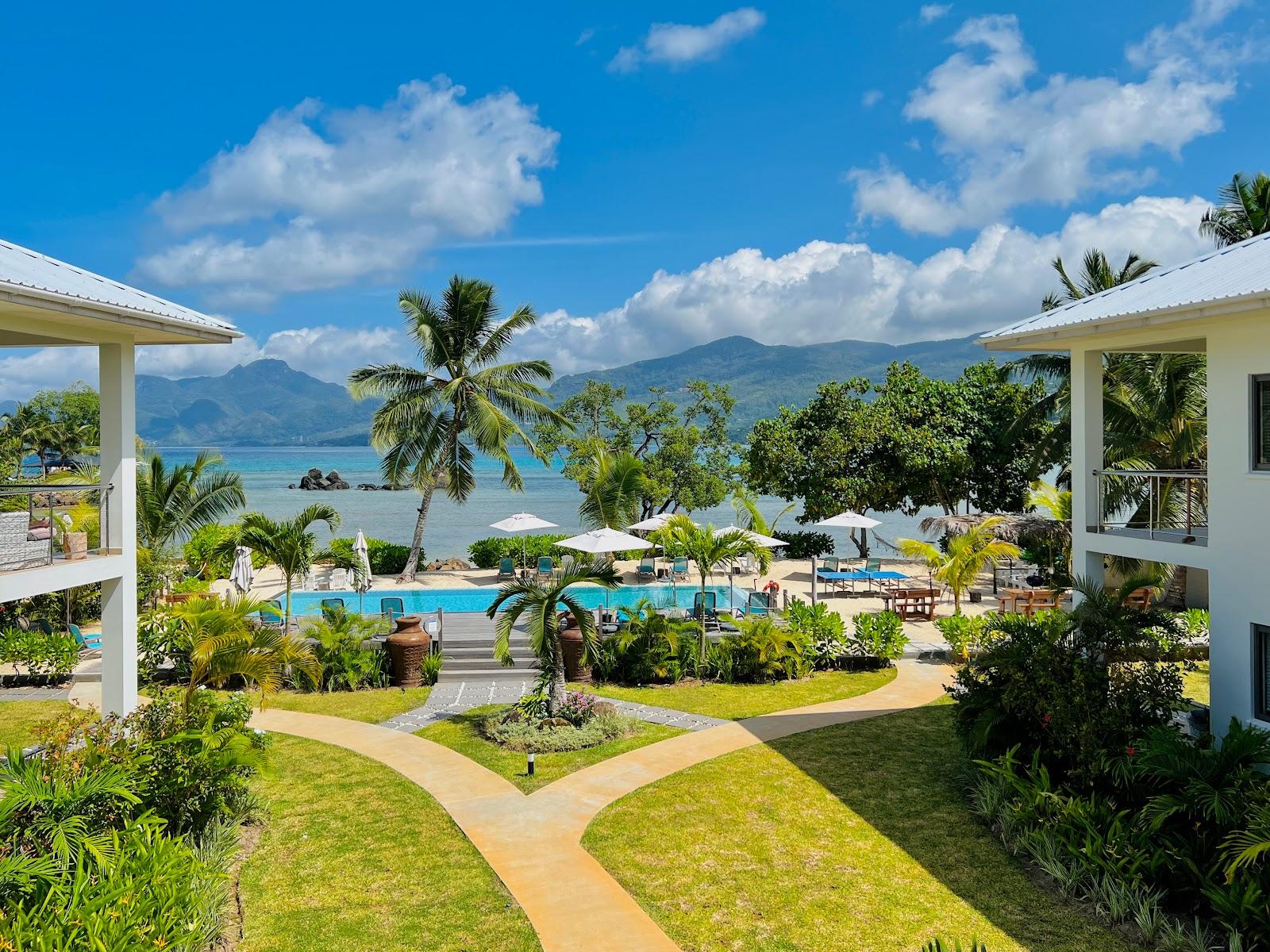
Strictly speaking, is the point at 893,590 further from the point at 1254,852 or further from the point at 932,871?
the point at 1254,852

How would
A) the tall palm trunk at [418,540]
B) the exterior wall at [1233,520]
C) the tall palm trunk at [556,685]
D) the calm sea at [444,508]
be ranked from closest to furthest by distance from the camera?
the exterior wall at [1233,520]
the tall palm trunk at [556,685]
the tall palm trunk at [418,540]
the calm sea at [444,508]

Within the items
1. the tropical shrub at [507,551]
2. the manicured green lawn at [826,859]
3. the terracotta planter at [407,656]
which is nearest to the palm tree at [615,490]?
the tropical shrub at [507,551]

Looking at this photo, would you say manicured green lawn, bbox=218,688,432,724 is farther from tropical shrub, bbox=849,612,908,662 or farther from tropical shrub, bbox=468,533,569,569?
tropical shrub, bbox=468,533,569,569

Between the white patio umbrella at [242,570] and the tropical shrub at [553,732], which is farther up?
the white patio umbrella at [242,570]

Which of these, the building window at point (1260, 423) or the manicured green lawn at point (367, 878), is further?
the building window at point (1260, 423)

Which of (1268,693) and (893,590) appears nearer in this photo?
(1268,693)

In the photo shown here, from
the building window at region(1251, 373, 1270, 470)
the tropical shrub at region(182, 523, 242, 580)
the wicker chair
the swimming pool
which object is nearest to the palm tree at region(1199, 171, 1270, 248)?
the building window at region(1251, 373, 1270, 470)

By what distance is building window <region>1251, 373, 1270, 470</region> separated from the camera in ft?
31.9

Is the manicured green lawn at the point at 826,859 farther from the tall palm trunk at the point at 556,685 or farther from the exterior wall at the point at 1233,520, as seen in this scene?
the exterior wall at the point at 1233,520

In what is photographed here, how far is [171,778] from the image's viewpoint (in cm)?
902

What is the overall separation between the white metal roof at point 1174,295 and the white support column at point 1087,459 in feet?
2.78

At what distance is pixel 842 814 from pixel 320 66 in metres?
28.2

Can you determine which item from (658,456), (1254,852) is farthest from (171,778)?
(658,456)

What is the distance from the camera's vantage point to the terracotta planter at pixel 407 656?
16938mm
